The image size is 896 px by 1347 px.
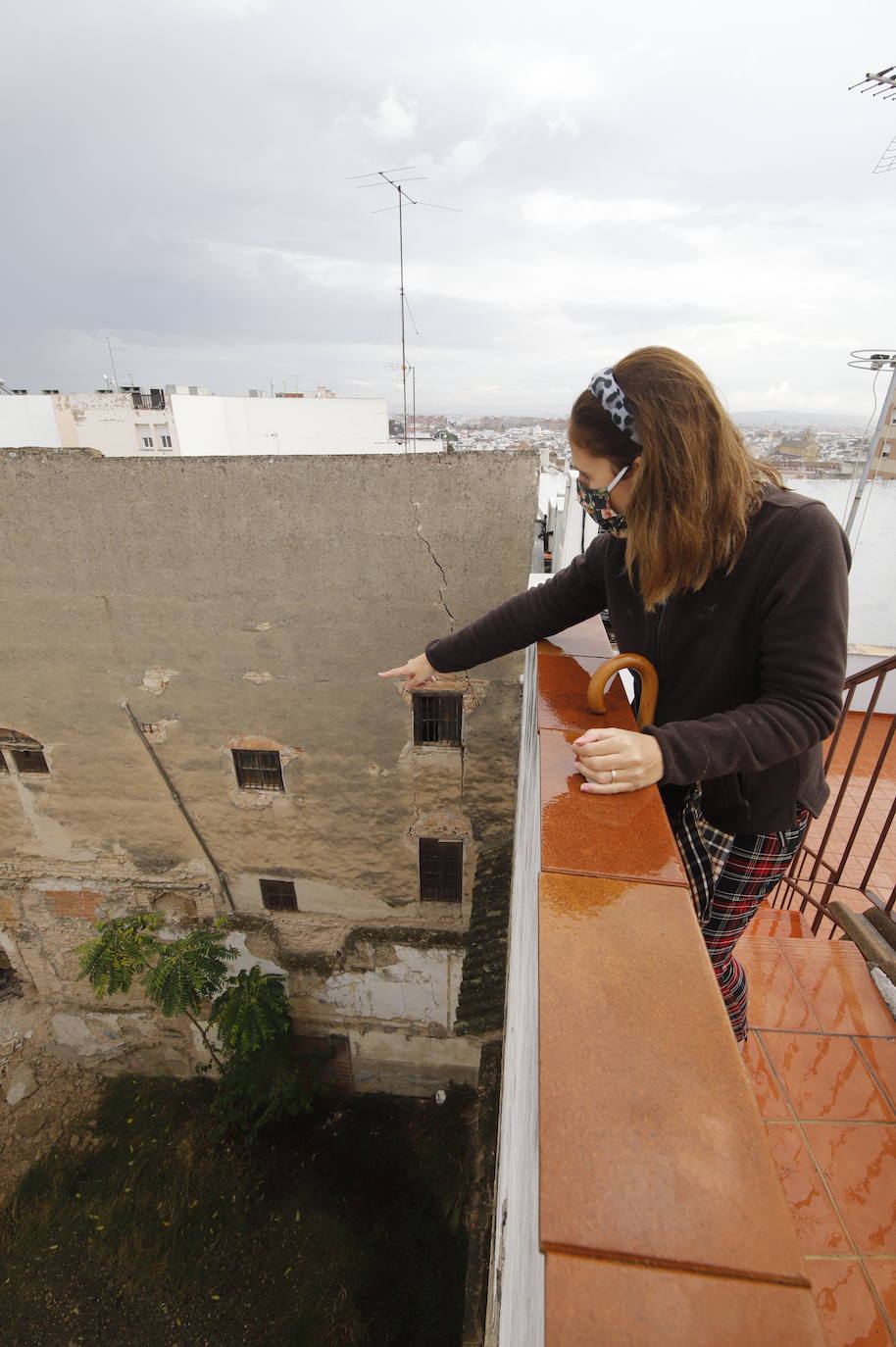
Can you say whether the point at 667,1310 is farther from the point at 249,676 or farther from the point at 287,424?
the point at 287,424

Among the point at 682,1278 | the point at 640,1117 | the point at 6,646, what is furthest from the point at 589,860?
the point at 6,646

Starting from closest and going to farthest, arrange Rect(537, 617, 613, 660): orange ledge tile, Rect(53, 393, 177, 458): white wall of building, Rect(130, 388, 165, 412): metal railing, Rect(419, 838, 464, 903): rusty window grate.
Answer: Rect(537, 617, 613, 660): orange ledge tile
Rect(419, 838, 464, 903): rusty window grate
Rect(53, 393, 177, 458): white wall of building
Rect(130, 388, 165, 412): metal railing

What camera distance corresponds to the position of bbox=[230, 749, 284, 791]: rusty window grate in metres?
5.82

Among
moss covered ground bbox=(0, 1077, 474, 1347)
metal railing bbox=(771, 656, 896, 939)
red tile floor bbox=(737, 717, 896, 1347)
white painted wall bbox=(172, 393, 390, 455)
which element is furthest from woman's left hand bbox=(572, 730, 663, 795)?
white painted wall bbox=(172, 393, 390, 455)

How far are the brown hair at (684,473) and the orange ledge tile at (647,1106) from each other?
0.75 m

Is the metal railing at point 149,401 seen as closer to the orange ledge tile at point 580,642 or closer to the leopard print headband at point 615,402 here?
the orange ledge tile at point 580,642

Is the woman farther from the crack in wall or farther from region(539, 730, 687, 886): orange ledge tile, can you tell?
the crack in wall

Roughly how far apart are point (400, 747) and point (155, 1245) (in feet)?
17.8

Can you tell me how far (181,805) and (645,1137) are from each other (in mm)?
6070

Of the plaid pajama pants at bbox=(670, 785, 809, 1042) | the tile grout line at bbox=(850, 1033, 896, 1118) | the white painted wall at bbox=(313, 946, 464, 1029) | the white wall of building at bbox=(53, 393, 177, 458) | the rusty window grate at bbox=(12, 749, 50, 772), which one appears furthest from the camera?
the white wall of building at bbox=(53, 393, 177, 458)

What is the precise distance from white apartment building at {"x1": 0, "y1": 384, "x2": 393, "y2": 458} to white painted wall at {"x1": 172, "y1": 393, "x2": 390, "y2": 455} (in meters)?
0.03

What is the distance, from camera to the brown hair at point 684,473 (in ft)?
4.41

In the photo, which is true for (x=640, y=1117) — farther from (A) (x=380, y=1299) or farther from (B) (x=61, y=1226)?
(B) (x=61, y=1226)

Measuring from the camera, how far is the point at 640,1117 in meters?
0.77
